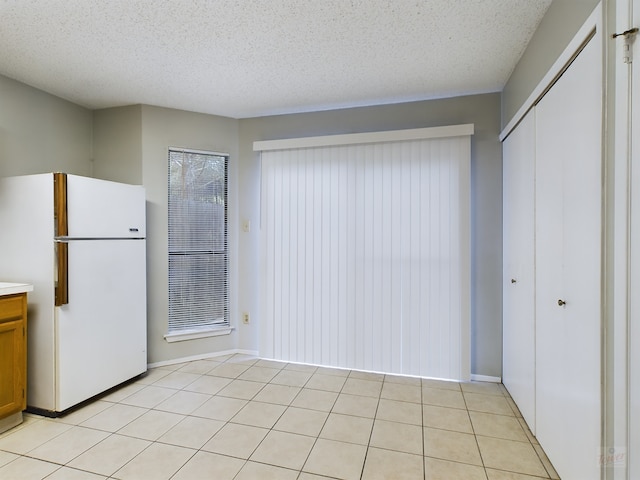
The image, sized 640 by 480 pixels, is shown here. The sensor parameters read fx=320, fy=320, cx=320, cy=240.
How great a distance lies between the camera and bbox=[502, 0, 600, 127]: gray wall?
1500mm

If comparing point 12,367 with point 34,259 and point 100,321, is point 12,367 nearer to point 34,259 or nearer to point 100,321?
point 100,321

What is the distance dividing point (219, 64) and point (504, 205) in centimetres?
260

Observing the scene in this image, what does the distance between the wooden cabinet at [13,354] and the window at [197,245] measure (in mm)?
1170

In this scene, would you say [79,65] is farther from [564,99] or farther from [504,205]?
[504,205]

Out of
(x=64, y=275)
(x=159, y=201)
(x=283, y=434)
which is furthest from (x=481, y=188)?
(x=64, y=275)

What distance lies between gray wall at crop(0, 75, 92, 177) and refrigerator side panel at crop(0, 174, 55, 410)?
16.9 inches

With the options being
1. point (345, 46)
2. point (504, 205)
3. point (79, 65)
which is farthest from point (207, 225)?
point (504, 205)

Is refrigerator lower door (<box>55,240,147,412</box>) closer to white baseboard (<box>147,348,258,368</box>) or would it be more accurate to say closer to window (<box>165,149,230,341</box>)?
white baseboard (<box>147,348,258,368</box>)

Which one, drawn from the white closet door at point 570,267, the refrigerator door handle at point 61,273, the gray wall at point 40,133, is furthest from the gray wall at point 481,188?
the gray wall at point 40,133

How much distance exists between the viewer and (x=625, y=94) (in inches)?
44.7

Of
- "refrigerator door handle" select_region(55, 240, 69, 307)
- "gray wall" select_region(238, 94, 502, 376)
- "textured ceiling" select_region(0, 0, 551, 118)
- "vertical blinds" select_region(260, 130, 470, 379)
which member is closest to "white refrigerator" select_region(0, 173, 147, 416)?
"refrigerator door handle" select_region(55, 240, 69, 307)

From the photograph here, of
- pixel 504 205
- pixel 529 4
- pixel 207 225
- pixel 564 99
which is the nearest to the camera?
pixel 564 99

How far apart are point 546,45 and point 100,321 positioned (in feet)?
11.8

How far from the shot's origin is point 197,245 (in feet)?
11.1
